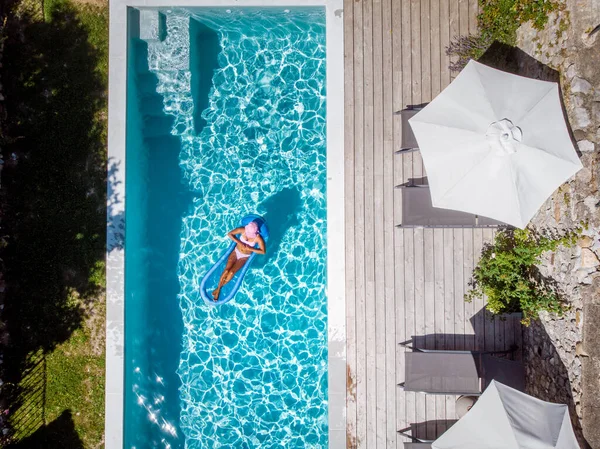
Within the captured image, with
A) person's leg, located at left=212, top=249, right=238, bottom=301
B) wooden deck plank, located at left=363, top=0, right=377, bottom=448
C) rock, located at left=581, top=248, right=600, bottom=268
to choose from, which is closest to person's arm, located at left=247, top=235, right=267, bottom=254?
person's leg, located at left=212, top=249, right=238, bottom=301

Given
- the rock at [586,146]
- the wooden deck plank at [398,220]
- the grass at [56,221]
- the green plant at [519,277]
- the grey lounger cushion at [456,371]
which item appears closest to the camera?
the rock at [586,146]

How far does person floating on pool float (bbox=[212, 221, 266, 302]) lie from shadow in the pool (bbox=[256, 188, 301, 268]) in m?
0.46

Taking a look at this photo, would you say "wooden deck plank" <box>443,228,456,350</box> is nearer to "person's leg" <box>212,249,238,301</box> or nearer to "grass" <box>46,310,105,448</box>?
"person's leg" <box>212,249,238,301</box>

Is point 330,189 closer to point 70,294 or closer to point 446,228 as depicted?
point 446,228

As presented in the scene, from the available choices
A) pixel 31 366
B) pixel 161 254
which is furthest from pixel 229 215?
pixel 31 366

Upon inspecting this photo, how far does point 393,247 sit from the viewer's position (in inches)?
305

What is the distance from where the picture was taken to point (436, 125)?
5.94 metres

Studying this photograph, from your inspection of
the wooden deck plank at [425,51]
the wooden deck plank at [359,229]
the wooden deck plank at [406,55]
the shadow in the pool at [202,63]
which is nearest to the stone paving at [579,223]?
the wooden deck plank at [425,51]

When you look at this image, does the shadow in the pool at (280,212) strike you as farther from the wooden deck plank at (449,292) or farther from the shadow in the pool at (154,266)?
the wooden deck plank at (449,292)

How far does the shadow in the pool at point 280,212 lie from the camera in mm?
8297

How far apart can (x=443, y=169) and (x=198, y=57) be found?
5306 mm

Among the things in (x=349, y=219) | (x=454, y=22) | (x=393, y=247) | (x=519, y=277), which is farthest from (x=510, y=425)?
(x=454, y=22)

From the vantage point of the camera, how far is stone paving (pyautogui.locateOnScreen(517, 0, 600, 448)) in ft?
19.6

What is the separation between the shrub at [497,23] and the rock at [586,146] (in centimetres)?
205
